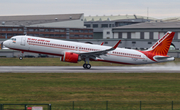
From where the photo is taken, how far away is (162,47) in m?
54.1

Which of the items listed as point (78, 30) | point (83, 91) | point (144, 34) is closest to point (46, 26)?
point (78, 30)

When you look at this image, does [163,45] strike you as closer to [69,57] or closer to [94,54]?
[94,54]

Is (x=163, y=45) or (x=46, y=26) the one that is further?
(x=46, y=26)

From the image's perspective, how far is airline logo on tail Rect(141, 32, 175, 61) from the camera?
53.6 metres

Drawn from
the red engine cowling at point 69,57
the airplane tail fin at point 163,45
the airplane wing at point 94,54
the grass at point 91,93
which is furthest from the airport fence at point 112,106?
the airplane tail fin at point 163,45

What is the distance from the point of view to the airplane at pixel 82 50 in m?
50.7

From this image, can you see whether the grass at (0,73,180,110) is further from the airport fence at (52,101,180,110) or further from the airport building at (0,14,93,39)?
the airport building at (0,14,93,39)

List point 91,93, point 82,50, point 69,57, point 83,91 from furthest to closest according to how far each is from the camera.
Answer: point 82,50
point 69,57
point 83,91
point 91,93

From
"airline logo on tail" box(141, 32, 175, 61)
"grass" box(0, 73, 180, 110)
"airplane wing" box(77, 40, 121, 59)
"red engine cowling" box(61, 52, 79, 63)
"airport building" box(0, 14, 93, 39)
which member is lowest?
"grass" box(0, 73, 180, 110)

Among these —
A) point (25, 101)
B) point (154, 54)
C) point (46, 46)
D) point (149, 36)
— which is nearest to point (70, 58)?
point (46, 46)

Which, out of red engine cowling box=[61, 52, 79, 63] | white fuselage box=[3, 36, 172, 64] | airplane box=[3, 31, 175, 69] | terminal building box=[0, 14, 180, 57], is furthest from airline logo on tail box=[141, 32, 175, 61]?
terminal building box=[0, 14, 180, 57]

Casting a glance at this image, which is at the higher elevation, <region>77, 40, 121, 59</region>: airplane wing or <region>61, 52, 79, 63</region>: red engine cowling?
<region>77, 40, 121, 59</region>: airplane wing

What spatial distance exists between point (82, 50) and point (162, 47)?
14879 millimetres

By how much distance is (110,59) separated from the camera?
53531 mm
